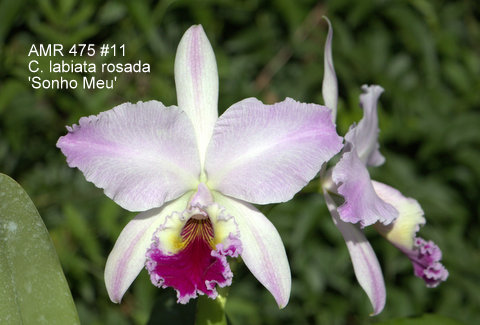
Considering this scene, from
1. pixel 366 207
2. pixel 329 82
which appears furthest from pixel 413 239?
pixel 329 82

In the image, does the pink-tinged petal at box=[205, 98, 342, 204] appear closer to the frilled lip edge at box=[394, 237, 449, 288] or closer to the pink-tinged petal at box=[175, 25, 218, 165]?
the pink-tinged petal at box=[175, 25, 218, 165]

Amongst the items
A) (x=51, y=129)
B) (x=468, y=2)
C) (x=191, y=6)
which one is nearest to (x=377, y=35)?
(x=468, y=2)

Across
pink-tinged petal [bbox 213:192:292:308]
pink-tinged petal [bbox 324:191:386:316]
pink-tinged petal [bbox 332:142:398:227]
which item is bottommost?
pink-tinged petal [bbox 324:191:386:316]

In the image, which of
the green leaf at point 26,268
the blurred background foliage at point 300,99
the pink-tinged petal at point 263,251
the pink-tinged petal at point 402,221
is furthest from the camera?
the blurred background foliage at point 300,99

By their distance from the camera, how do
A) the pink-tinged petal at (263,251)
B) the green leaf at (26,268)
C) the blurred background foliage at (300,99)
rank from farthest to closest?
the blurred background foliage at (300,99) < the pink-tinged petal at (263,251) < the green leaf at (26,268)

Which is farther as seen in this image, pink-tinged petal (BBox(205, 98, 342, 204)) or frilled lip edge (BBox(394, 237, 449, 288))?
frilled lip edge (BBox(394, 237, 449, 288))

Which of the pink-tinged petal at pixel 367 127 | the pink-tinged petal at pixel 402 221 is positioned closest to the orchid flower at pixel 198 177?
the pink-tinged petal at pixel 367 127

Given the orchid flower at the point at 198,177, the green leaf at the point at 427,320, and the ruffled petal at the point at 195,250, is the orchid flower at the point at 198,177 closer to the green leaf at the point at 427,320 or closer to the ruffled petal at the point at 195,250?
the ruffled petal at the point at 195,250

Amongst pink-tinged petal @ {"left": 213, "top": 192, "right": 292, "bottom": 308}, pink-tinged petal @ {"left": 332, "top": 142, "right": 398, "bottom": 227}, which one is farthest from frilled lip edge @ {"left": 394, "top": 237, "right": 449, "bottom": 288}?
pink-tinged petal @ {"left": 213, "top": 192, "right": 292, "bottom": 308}

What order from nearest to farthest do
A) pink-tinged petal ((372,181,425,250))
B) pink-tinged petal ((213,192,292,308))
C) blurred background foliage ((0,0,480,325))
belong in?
pink-tinged petal ((213,192,292,308)) < pink-tinged petal ((372,181,425,250)) < blurred background foliage ((0,0,480,325))
